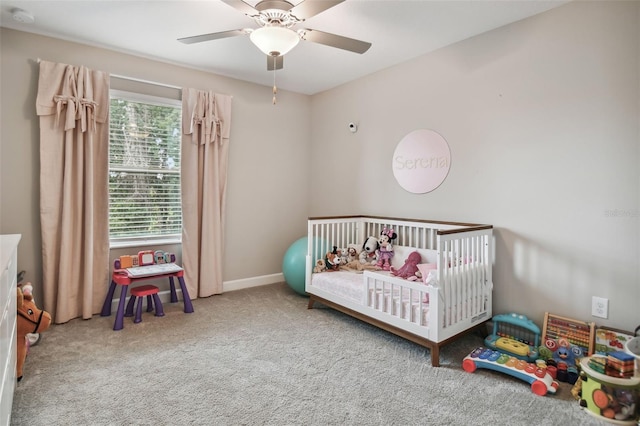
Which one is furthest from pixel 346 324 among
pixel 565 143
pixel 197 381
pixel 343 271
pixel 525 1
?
pixel 525 1

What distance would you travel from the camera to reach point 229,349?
2.45m

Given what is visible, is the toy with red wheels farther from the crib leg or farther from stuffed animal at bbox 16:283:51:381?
stuffed animal at bbox 16:283:51:381

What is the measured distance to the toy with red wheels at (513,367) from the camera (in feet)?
6.28

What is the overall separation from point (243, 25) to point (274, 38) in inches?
33.4

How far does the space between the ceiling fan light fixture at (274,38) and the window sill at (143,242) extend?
2334 mm

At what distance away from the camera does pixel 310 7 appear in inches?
73.5

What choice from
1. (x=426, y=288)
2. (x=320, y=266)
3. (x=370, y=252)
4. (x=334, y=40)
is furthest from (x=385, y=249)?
(x=334, y=40)

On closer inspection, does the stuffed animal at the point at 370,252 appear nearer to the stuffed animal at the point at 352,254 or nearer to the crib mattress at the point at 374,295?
the stuffed animal at the point at 352,254

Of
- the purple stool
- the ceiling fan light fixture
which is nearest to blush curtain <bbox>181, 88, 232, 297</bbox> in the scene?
the purple stool

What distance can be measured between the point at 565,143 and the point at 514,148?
1.08 ft

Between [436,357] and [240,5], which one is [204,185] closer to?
[240,5]

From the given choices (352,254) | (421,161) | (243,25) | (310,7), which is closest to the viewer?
(310,7)

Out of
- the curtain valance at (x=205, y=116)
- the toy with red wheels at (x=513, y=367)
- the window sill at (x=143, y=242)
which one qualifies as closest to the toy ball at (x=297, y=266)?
the window sill at (x=143, y=242)

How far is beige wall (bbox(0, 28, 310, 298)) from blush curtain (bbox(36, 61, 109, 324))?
0.43 ft
